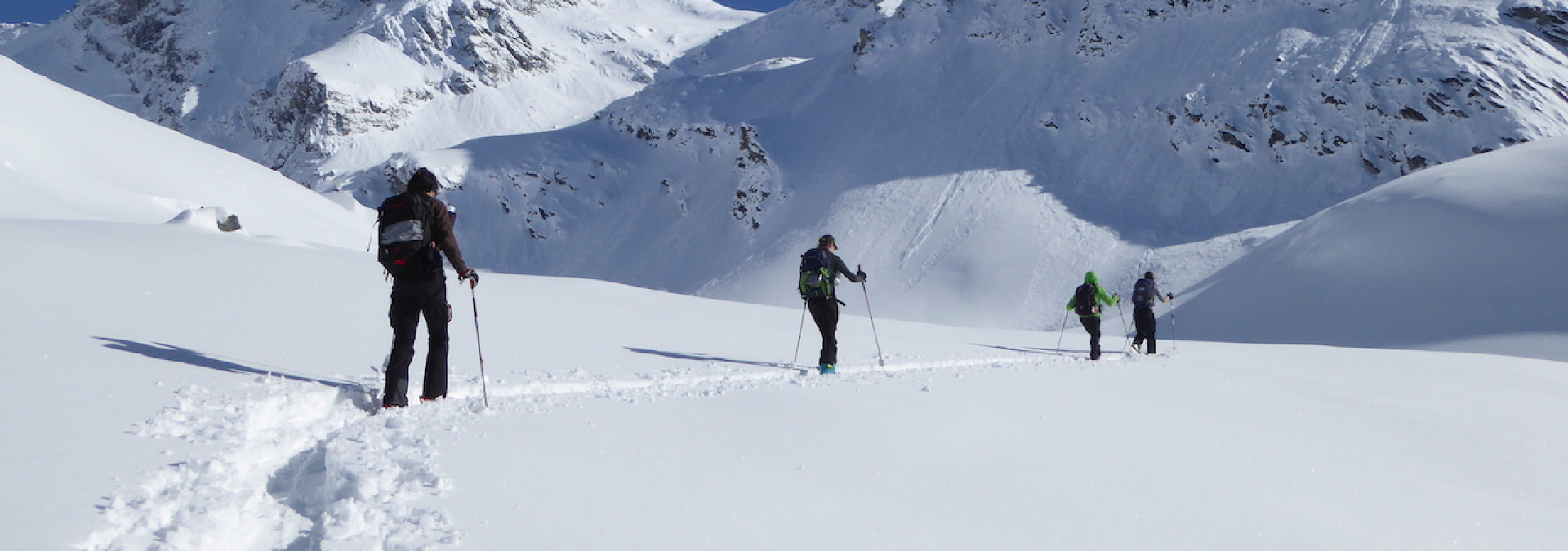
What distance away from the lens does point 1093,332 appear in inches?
603

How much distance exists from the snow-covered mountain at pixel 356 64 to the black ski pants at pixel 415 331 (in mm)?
89543

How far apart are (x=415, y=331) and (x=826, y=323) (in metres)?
5.31

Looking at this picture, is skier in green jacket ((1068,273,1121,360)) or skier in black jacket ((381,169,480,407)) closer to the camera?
skier in black jacket ((381,169,480,407))

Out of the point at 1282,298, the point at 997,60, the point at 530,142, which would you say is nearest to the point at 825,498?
the point at 1282,298

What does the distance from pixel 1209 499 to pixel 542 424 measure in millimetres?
4000

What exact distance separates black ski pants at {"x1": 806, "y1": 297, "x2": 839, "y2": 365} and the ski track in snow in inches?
159

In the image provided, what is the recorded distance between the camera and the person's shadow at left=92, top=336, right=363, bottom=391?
670 cm

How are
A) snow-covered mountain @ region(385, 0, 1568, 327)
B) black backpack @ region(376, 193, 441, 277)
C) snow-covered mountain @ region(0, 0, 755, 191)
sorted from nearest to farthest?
black backpack @ region(376, 193, 441, 277) → snow-covered mountain @ region(385, 0, 1568, 327) → snow-covered mountain @ region(0, 0, 755, 191)

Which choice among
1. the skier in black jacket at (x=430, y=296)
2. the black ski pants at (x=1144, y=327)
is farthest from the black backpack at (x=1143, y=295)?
the skier in black jacket at (x=430, y=296)

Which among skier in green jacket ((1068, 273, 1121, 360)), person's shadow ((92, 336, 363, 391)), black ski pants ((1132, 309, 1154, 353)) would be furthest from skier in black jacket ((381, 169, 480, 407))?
black ski pants ((1132, 309, 1154, 353))

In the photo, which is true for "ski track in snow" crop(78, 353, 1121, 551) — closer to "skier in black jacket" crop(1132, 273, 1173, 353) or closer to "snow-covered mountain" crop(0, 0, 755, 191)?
"skier in black jacket" crop(1132, 273, 1173, 353)

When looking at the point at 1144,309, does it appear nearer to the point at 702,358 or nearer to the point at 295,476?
the point at 702,358

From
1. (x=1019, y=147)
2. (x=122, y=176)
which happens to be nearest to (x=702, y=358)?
(x=122, y=176)

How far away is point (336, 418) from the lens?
5.97 meters
